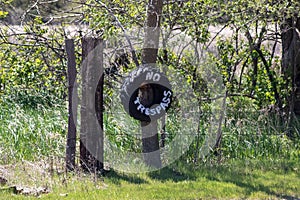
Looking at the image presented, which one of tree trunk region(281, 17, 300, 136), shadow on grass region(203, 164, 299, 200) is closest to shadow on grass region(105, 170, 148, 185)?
shadow on grass region(203, 164, 299, 200)

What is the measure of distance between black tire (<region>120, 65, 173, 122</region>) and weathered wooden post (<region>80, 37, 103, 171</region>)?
16.2 inches

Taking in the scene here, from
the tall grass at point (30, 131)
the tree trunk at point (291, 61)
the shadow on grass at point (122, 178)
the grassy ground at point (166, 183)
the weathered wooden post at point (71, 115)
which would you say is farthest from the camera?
the tree trunk at point (291, 61)

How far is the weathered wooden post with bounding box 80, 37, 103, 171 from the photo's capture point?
26.5ft

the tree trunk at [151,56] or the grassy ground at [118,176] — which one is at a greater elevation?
the tree trunk at [151,56]

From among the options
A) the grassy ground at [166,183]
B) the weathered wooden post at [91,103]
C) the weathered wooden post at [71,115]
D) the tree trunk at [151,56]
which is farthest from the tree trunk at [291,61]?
the weathered wooden post at [71,115]

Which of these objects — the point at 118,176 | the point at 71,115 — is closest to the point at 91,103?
the point at 71,115

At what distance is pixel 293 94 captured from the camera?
11.4 metres

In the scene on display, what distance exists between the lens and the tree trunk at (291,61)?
11281mm

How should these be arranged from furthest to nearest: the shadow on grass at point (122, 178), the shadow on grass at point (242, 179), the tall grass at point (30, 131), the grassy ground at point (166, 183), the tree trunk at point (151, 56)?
the tall grass at point (30, 131), the tree trunk at point (151, 56), the shadow on grass at point (122, 178), the shadow on grass at point (242, 179), the grassy ground at point (166, 183)

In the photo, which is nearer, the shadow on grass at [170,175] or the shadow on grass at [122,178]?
the shadow on grass at [122,178]

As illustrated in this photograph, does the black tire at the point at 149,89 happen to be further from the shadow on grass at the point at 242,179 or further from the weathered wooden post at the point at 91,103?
the shadow on grass at the point at 242,179

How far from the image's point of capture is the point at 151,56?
8.75 meters

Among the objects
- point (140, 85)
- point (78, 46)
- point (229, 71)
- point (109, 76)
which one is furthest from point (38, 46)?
point (229, 71)

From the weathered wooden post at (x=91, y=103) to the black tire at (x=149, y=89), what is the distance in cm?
41
